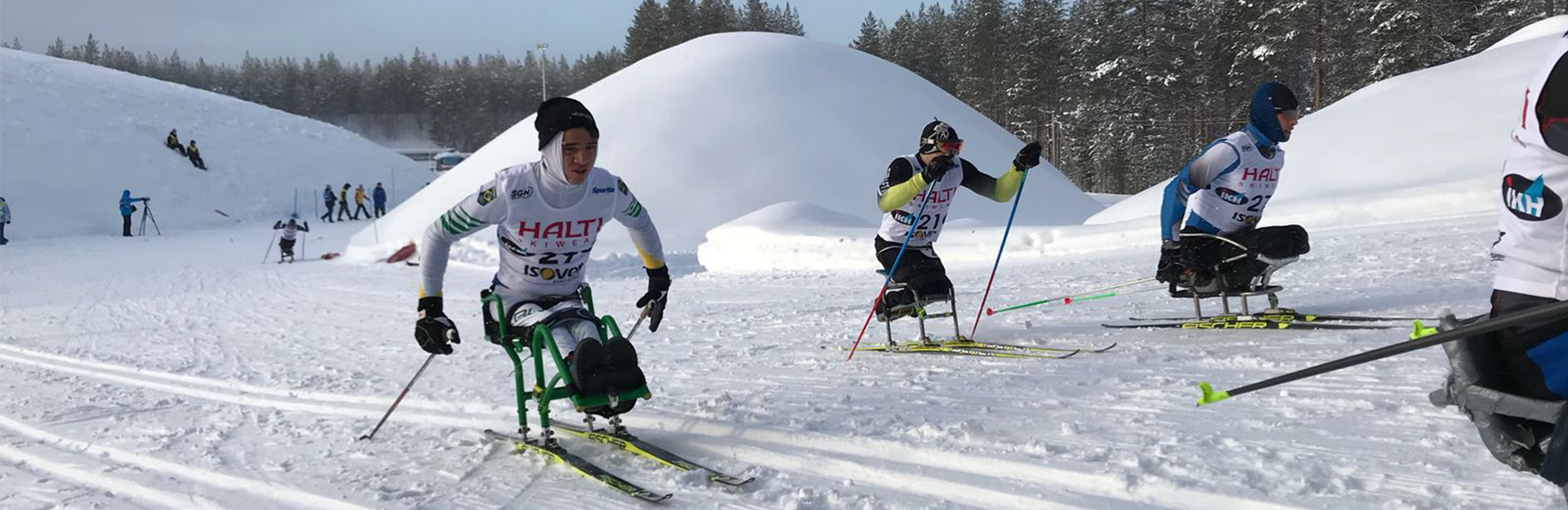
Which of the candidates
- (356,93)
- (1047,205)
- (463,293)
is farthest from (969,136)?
(356,93)

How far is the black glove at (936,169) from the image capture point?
677cm

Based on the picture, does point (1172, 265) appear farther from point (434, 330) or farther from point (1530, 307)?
point (434, 330)

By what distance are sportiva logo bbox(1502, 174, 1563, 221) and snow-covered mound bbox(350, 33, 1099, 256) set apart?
19.6 meters

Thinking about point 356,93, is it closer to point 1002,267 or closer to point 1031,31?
point 1031,31

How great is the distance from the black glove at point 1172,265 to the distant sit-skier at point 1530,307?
492 cm

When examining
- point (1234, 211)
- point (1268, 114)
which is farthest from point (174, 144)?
point (1268, 114)

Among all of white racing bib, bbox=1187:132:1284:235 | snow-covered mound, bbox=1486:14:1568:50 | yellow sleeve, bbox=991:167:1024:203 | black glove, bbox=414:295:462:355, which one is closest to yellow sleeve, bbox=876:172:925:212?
yellow sleeve, bbox=991:167:1024:203

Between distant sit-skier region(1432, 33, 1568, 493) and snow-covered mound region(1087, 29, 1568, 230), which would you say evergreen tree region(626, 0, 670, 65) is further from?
distant sit-skier region(1432, 33, 1568, 493)

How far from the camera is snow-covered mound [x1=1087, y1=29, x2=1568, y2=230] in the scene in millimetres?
14281

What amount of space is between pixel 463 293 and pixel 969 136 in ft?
67.5

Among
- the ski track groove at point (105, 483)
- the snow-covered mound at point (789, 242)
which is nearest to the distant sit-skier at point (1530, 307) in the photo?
the ski track groove at point (105, 483)

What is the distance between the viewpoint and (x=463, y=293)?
15.4 m

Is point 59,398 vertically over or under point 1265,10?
under

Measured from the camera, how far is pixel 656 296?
17.8 feet
